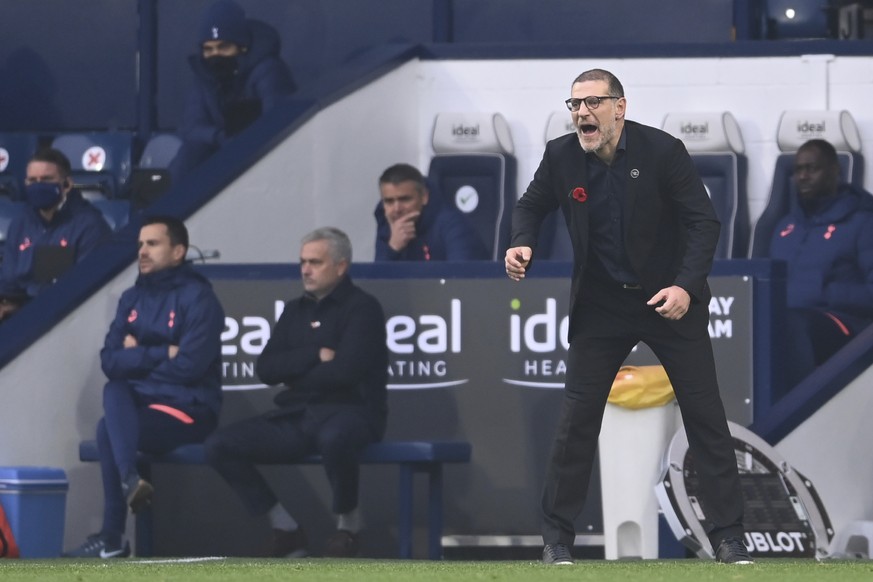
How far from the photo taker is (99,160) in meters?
13.3

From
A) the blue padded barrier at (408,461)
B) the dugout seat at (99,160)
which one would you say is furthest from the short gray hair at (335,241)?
the dugout seat at (99,160)

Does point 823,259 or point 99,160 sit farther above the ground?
point 99,160

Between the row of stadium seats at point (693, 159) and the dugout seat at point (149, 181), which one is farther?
the dugout seat at point (149, 181)

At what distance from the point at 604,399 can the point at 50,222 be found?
214 inches

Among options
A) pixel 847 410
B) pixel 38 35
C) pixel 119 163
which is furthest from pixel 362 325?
pixel 38 35

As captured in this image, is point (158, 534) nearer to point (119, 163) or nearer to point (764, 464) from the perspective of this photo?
point (764, 464)

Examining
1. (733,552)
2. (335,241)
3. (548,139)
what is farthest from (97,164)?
(733,552)

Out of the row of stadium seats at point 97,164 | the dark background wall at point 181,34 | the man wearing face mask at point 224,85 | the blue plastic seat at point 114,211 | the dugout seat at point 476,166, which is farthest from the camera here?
the dark background wall at point 181,34

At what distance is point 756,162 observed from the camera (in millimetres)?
12188

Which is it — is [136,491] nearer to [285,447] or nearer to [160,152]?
[285,447]

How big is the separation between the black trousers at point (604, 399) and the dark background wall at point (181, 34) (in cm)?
716

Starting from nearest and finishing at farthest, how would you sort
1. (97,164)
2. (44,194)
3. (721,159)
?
1. (44,194)
2. (721,159)
3. (97,164)

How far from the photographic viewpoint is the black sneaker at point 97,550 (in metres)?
8.94

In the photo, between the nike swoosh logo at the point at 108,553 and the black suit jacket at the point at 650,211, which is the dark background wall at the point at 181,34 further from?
the black suit jacket at the point at 650,211
